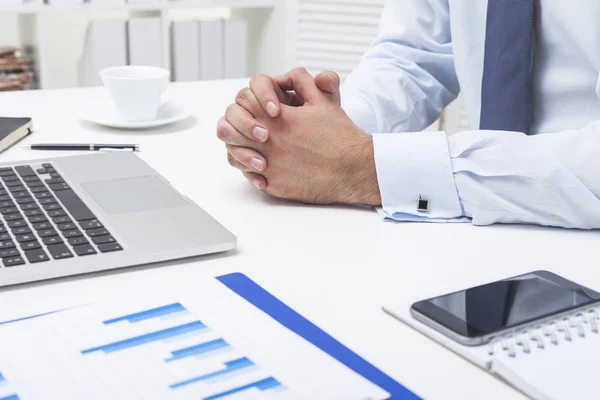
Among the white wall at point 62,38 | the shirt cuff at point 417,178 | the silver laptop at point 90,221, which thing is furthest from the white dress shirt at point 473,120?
the white wall at point 62,38

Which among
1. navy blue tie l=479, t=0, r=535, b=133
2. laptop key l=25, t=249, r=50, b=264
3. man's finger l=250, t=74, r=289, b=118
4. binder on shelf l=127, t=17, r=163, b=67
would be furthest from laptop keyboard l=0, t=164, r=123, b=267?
binder on shelf l=127, t=17, r=163, b=67

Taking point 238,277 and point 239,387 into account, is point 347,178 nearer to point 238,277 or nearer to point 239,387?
point 238,277

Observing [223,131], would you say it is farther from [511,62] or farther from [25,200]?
[511,62]

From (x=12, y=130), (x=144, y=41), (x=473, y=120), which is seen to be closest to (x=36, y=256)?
(x=12, y=130)

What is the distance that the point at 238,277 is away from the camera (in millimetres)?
683

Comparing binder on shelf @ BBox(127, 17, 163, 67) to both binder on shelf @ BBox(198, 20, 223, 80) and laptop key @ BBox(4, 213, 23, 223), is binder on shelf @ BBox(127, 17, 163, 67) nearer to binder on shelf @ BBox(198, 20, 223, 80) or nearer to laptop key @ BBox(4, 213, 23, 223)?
binder on shelf @ BBox(198, 20, 223, 80)

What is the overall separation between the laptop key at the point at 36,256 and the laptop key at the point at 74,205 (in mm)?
77

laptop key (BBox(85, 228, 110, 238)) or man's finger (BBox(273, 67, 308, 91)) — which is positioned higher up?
man's finger (BBox(273, 67, 308, 91))

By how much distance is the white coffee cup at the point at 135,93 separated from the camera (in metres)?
1.15

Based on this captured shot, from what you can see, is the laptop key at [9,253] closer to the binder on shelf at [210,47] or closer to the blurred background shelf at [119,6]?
the blurred background shelf at [119,6]

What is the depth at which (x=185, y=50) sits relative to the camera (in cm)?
270

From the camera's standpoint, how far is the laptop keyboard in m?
0.69

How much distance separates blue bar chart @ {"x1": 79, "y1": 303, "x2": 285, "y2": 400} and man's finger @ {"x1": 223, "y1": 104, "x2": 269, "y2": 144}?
0.33 m

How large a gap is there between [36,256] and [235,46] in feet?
7.12
